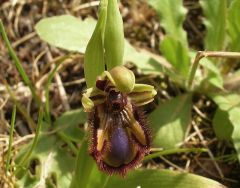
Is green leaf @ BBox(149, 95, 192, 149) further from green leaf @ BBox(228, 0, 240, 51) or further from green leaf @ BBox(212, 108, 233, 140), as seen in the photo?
green leaf @ BBox(228, 0, 240, 51)

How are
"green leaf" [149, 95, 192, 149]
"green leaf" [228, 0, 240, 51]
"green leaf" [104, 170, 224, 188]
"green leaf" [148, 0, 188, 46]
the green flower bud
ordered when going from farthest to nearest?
1. "green leaf" [148, 0, 188, 46]
2. "green leaf" [149, 95, 192, 149]
3. "green leaf" [228, 0, 240, 51]
4. "green leaf" [104, 170, 224, 188]
5. the green flower bud

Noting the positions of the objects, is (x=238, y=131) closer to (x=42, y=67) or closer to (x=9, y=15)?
(x=42, y=67)

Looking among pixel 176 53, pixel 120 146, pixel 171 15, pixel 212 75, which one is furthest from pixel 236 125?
pixel 120 146

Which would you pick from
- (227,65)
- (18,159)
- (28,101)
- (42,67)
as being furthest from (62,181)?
(227,65)

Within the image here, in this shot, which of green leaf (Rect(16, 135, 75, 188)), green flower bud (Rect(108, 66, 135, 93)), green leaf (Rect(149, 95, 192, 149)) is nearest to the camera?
green flower bud (Rect(108, 66, 135, 93))

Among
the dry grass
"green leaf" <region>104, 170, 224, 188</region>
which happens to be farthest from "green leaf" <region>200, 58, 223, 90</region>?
"green leaf" <region>104, 170, 224, 188</region>

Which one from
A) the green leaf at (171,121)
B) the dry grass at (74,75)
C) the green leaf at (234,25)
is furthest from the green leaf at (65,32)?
the green leaf at (234,25)
